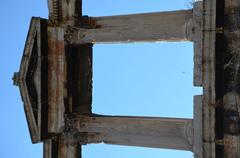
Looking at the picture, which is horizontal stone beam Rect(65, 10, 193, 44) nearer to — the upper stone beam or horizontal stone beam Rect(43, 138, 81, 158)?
the upper stone beam

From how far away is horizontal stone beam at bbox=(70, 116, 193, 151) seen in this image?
11.8 m

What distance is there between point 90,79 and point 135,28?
2.04 meters

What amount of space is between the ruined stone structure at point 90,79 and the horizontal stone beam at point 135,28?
23 mm

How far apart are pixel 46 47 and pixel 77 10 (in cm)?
122

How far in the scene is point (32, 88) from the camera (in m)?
13.3

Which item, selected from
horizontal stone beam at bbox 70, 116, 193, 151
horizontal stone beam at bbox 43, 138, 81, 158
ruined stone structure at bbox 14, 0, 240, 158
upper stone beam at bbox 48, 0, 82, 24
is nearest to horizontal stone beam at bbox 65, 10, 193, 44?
ruined stone structure at bbox 14, 0, 240, 158

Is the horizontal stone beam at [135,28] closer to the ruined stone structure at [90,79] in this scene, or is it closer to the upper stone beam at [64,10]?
the ruined stone structure at [90,79]

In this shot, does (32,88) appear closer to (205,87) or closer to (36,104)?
(36,104)

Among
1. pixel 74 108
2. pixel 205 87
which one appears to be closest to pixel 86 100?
pixel 74 108

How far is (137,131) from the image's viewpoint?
12.4 meters

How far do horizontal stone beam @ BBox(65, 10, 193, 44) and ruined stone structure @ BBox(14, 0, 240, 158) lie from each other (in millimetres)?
23

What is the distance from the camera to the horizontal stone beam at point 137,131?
38.8 ft

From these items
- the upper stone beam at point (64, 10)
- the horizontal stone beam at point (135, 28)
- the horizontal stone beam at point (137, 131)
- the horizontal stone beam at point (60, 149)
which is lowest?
the horizontal stone beam at point (60, 149)

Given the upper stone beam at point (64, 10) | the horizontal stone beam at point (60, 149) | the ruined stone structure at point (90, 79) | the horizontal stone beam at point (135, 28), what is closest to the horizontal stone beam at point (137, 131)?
the ruined stone structure at point (90, 79)
